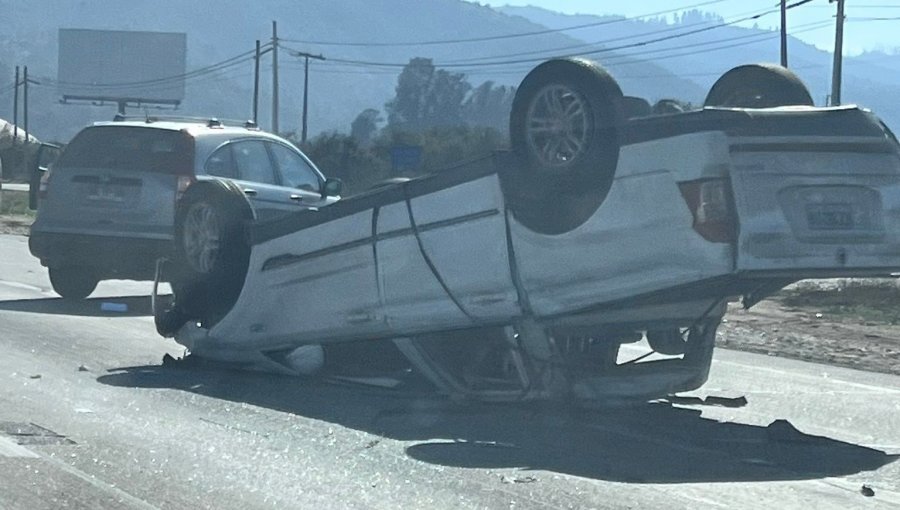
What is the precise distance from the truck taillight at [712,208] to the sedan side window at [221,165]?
7391mm

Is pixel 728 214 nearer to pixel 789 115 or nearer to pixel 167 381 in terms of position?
pixel 789 115

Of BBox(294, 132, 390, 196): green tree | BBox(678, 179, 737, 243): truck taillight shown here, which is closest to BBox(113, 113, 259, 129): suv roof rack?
BBox(678, 179, 737, 243): truck taillight

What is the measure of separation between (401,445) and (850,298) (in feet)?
38.8

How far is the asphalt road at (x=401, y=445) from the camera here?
729 centimetres

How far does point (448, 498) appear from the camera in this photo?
721 centimetres

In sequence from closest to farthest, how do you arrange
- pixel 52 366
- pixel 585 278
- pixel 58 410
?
pixel 585 278 → pixel 58 410 → pixel 52 366

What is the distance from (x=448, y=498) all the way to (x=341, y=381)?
3513 mm

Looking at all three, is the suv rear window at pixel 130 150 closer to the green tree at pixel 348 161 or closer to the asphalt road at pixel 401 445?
the asphalt road at pixel 401 445

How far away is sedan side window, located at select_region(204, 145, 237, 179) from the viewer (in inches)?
591

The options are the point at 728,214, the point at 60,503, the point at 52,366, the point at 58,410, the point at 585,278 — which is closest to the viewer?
the point at 60,503

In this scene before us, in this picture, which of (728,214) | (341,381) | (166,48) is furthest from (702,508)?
(166,48)

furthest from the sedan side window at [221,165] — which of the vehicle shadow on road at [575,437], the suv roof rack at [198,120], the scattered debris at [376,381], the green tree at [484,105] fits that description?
the green tree at [484,105]

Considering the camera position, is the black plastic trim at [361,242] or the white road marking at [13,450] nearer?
the white road marking at [13,450]

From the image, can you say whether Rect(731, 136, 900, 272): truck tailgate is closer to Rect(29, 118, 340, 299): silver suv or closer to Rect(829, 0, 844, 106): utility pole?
Rect(29, 118, 340, 299): silver suv
